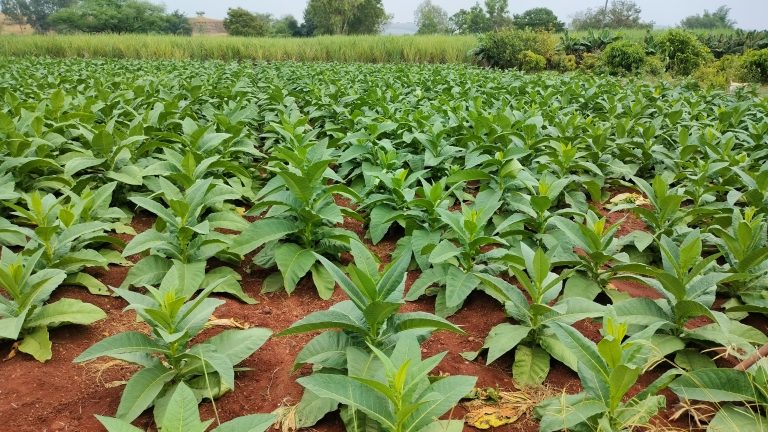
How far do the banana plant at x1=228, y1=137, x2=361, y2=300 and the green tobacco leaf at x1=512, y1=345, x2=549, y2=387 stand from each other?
47.4 inches

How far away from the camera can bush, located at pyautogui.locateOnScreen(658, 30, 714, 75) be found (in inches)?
746

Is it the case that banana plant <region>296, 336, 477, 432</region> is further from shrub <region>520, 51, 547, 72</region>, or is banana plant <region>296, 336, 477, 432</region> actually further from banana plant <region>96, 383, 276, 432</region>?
shrub <region>520, 51, 547, 72</region>

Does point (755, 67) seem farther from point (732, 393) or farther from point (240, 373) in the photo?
point (240, 373)

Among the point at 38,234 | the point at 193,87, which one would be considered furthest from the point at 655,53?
the point at 38,234

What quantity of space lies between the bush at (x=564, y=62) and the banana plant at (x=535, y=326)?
2053cm

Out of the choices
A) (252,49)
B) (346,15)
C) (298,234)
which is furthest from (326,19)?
(298,234)

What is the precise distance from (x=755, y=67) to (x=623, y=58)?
410 centimetres

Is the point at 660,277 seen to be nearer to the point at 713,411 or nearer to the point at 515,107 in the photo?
the point at 713,411

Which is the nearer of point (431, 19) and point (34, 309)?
point (34, 309)

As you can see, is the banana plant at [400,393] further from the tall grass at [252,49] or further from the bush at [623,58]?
the tall grass at [252,49]

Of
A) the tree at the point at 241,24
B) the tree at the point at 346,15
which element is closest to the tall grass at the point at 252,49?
the tree at the point at 346,15

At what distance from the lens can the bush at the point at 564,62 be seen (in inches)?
827

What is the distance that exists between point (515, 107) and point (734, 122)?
9.37 ft

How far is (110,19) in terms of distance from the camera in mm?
64562
